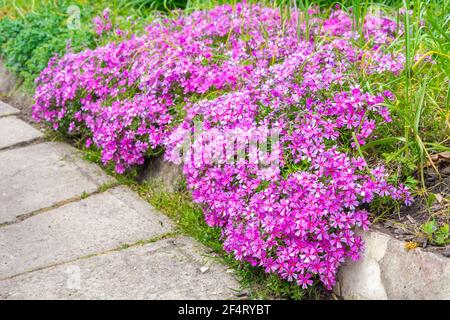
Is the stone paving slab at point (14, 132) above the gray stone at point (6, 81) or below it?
below

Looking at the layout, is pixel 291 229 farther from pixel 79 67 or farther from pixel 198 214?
pixel 79 67

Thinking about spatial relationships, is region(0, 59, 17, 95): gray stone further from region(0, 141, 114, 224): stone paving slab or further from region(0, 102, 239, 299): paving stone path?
region(0, 102, 239, 299): paving stone path

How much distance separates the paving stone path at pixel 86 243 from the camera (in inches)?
115

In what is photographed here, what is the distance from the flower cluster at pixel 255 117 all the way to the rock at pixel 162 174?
11 cm

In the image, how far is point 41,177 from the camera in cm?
409

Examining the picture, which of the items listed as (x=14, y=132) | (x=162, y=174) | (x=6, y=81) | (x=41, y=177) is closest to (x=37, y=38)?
(x=6, y=81)

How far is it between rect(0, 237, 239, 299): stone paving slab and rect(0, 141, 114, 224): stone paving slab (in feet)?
2.38

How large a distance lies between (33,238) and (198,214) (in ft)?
2.83

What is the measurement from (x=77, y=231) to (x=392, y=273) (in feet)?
5.45

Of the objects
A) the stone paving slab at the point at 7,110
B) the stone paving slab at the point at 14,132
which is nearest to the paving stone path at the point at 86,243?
the stone paving slab at the point at 14,132

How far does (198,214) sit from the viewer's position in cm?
346

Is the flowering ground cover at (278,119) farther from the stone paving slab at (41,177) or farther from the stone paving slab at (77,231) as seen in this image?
the stone paving slab at (77,231)

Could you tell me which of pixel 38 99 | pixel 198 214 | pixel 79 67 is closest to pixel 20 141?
pixel 38 99

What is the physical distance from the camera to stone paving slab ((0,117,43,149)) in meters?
4.61
